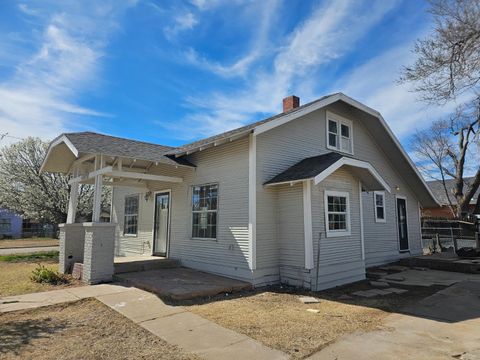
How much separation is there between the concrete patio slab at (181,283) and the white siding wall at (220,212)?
0.44 m

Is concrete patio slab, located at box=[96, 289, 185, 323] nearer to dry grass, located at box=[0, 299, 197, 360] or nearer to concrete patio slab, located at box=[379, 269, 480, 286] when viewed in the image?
dry grass, located at box=[0, 299, 197, 360]

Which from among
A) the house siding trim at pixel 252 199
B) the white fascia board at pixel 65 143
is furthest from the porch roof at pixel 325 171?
the white fascia board at pixel 65 143

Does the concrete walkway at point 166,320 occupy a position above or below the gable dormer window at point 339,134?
below

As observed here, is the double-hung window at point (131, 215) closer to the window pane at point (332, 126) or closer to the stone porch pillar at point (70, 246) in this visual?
the stone porch pillar at point (70, 246)

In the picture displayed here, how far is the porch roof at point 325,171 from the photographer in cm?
801

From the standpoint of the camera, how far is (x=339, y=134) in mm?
11602

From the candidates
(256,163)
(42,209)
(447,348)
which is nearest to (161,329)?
(447,348)

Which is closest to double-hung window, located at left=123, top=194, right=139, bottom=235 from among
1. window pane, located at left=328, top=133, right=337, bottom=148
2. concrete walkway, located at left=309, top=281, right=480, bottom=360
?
window pane, located at left=328, top=133, right=337, bottom=148

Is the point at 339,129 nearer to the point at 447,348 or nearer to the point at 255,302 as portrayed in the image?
the point at 255,302

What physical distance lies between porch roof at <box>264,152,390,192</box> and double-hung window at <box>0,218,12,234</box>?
4137 centimetres

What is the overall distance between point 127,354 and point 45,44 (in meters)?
8.63

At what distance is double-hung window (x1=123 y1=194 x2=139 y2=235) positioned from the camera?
1288cm

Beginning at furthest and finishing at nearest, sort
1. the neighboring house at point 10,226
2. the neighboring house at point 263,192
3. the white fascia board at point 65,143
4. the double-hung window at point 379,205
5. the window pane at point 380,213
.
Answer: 1. the neighboring house at point 10,226
2. the window pane at point 380,213
3. the double-hung window at point 379,205
4. the neighboring house at point 263,192
5. the white fascia board at point 65,143

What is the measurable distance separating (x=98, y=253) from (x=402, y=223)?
12.6 meters
